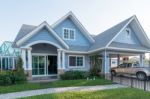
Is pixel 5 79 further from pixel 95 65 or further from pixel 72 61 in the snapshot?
pixel 95 65

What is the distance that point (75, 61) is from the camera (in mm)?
19500

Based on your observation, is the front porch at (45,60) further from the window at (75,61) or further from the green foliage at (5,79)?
the green foliage at (5,79)

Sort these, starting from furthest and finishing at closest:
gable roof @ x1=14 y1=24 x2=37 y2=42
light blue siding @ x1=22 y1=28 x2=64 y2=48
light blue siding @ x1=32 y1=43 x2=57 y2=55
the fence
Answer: light blue siding @ x1=32 y1=43 x2=57 y2=55
gable roof @ x1=14 y1=24 x2=37 y2=42
light blue siding @ x1=22 y1=28 x2=64 y2=48
the fence

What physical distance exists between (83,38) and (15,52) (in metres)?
11.3

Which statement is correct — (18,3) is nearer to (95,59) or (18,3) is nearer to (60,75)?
(60,75)

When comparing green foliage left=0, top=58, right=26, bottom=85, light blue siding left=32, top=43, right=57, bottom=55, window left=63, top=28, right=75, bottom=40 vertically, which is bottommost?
green foliage left=0, top=58, right=26, bottom=85

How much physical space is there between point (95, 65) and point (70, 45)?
4.00 m

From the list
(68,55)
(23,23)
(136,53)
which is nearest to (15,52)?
(23,23)

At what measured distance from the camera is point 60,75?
16.4 meters

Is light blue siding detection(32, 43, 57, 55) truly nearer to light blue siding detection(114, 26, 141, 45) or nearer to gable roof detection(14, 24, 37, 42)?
gable roof detection(14, 24, 37, 42)

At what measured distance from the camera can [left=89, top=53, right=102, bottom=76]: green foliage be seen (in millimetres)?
18469

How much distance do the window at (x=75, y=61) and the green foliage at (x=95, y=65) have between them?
1.55 metres

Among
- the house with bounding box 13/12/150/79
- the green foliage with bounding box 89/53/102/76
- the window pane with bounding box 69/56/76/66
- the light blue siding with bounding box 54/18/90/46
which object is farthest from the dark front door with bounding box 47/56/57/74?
the green foliage with bounding box 89/53/102/76

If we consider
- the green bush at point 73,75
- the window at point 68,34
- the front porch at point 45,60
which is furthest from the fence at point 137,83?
the window at point 68,34
